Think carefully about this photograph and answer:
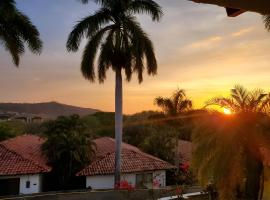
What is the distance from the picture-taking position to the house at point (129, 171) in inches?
1201

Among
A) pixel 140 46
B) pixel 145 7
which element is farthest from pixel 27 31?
pixel 145 7

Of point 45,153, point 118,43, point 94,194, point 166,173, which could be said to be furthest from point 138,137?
point 94,194

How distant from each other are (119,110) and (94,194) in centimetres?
868

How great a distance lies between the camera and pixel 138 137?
169 feet

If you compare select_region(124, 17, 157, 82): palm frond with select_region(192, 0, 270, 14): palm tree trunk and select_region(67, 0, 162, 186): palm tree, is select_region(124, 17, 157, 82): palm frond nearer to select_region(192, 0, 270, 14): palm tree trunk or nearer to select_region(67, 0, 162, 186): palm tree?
select_region(67, 0, 162, 186): palm tree

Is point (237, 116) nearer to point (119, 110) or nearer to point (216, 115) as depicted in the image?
point (216, 115)

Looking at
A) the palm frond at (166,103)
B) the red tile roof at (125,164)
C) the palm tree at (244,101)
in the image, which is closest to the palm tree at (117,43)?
the red tile roof at (125,164)

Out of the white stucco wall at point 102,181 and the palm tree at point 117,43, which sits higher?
the palm tree at point 117,43

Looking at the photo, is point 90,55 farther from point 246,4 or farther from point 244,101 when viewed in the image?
point 246,4

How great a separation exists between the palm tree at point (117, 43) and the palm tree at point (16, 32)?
6.58m

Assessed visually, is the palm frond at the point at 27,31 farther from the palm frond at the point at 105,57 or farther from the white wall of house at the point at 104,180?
the white wall of house at the point at 104,180

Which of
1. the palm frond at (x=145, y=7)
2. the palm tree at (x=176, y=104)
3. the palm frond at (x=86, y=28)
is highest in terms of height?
the palm frond at (x=145, y=7)

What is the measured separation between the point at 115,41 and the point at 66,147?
9494 millimetres

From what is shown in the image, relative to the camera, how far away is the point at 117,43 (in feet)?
92.3
